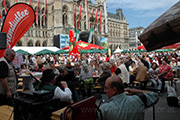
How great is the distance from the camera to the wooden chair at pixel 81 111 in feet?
5.10

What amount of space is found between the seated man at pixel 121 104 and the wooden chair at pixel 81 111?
11 cm

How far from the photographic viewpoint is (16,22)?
4715 mm

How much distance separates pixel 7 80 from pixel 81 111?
2450mm

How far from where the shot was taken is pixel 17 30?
4.77m

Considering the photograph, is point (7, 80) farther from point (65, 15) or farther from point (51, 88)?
point (65, 15)

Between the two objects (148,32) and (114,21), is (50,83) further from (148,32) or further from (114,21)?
(114,21)

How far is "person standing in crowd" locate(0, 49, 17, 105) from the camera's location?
311 cm

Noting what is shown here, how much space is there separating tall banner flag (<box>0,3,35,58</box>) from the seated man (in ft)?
12.8

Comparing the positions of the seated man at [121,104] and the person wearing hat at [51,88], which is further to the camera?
the person wearing hat at [51,88]

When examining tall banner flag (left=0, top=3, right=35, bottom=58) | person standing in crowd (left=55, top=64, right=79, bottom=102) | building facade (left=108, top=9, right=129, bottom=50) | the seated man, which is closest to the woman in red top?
person standing in crowd (left=55, top=64, right=79, bottom=102)

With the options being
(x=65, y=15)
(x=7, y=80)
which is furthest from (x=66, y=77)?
(x=65, y=15)

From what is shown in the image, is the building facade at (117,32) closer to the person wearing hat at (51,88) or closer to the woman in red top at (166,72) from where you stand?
the woman in red top at (166,72)

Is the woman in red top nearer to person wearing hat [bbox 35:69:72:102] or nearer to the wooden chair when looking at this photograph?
person wearing hat [bbox 35:69:72:102]

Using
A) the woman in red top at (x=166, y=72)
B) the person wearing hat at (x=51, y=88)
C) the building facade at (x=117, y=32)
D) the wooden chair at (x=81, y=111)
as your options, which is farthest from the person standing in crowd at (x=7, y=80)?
the building facade at (x=117, y=32)
